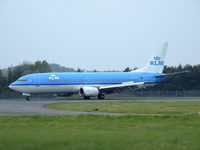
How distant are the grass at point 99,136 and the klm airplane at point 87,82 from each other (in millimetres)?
36112

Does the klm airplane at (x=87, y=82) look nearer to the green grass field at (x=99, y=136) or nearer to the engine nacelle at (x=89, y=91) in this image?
the engine nacelle at (x=89, y=91)

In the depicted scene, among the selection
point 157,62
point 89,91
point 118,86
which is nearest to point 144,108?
point 89,91

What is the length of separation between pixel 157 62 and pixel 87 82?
1250 cm

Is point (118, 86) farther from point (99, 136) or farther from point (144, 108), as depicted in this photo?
point (99, 136)

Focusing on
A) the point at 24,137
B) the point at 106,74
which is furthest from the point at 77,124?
the point at 106,74

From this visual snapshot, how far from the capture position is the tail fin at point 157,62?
206ft

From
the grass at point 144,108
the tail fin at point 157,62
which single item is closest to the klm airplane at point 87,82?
the tail fin at point 157,62

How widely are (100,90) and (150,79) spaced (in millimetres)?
8278

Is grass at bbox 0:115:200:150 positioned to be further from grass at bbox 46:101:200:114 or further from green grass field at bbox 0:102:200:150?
grass at bbox 46:101:200:114

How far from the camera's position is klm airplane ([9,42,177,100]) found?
5488cm

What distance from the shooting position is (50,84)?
55375 mm

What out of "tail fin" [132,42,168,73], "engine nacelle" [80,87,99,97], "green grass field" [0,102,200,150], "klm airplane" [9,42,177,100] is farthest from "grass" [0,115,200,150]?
"tail fin" [132,42,168,73]

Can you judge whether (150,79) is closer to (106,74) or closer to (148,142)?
A: (106,74)

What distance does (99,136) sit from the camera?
1506 centimetres
